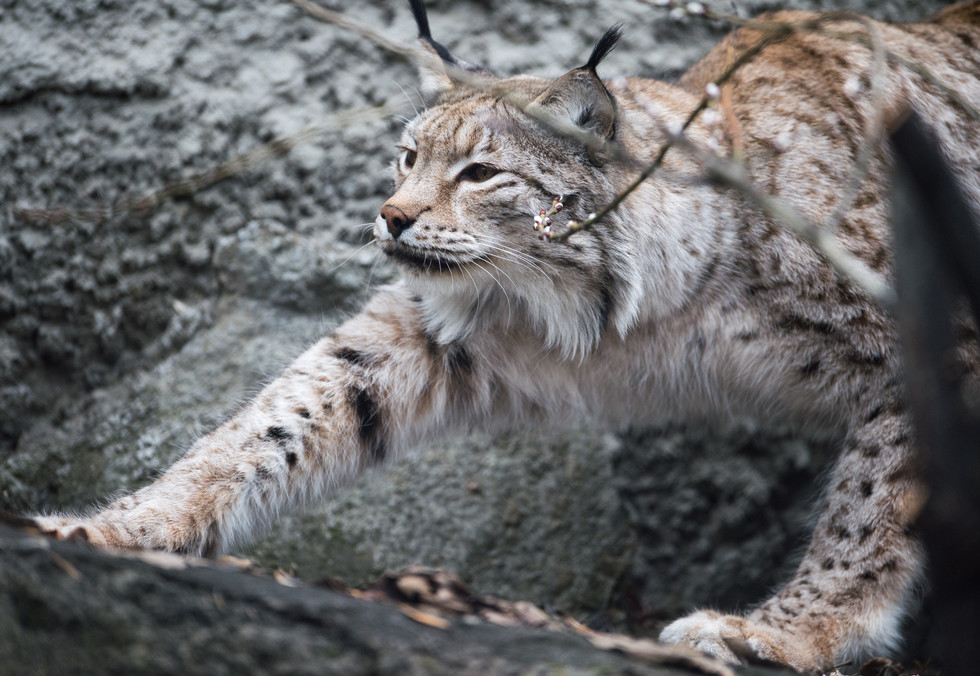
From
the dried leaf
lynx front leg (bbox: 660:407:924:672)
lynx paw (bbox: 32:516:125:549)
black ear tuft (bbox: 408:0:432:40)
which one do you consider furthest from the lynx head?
the dried leaf

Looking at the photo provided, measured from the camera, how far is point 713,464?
168 inches

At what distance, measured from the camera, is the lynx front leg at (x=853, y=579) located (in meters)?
2.62

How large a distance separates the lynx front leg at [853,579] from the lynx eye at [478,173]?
142 centimetres

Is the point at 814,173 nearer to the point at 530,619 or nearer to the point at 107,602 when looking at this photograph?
the point at 530,619

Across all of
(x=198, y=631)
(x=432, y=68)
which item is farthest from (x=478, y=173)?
(x=198, y=631)

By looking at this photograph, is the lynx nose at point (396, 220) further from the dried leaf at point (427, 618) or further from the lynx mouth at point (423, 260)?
the dried leaf at point (427, 618)

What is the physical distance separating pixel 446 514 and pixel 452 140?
5.11 feet

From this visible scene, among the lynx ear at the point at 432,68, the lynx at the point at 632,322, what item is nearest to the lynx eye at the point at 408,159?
the lynx at the point at 632,322

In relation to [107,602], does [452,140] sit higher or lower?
higher

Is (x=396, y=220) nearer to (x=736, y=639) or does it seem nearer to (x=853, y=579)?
(x=736, y=639)

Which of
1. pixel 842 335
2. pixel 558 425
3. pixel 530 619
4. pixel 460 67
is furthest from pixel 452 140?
pixel 530 619

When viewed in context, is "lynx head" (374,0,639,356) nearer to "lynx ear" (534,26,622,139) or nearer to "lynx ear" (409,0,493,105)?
"lynx ear" (534,26,622,139)

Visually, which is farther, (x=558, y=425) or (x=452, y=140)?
(x=558, y=425)

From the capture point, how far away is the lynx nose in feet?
8.91
